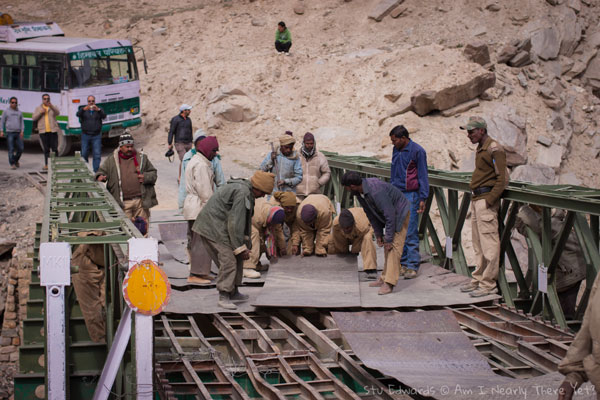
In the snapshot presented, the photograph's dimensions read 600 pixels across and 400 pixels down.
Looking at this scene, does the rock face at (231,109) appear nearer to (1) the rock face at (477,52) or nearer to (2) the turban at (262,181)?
(1) the rock face at (477,52)

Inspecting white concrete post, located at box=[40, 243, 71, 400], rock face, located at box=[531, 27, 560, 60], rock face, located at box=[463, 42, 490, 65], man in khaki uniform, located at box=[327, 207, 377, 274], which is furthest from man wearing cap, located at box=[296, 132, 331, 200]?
rock face, located at box=[531, 27, 560, 60]

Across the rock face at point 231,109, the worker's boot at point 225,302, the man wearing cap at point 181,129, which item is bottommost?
the worker's boot at point 225,302

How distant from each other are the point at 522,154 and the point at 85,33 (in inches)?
887

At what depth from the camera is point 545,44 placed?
2577 centimetres

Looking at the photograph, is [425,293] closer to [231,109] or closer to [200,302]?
[200,302]

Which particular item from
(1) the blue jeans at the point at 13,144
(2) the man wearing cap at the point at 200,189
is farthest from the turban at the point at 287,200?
(1) the blue jeans at the point at 13,144

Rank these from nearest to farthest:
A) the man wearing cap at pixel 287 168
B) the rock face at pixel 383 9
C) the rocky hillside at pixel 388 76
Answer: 1. the man wearing cap at pixel 287 168
2. the rocky hillside at pixel 388 76
3. the rock face at pixel 383 9

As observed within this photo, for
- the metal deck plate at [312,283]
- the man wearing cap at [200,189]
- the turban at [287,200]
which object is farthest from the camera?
the turban at [287,200]

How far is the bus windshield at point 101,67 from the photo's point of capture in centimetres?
2070

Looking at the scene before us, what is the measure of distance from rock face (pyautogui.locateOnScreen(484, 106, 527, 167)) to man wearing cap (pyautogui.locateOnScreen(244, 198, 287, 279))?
1213 cm

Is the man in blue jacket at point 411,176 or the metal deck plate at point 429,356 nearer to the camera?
the metal deck plate at point 429,356

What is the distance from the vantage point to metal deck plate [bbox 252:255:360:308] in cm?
806

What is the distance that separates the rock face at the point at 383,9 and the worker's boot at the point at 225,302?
2400 centimetres

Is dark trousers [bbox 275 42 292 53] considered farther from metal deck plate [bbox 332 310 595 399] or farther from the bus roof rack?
metal deck plate [bbox 332 310 595 399]
